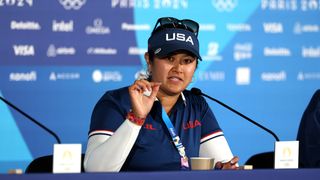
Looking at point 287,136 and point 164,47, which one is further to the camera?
point 287,136

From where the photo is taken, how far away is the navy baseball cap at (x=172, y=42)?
129 inches

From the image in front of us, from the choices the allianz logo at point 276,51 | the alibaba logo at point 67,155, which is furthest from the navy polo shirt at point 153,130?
the allianz logo at point 276,51

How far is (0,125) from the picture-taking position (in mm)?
4680

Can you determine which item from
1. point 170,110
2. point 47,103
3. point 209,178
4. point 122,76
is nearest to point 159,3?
point 122,76

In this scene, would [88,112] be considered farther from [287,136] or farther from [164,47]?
[164,47]

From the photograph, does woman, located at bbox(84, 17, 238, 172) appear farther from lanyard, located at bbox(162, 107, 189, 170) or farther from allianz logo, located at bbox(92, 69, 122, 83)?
allianz logo, located at bbox(92, 69, 122, 83)

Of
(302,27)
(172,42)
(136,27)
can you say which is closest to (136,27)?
(136,27)

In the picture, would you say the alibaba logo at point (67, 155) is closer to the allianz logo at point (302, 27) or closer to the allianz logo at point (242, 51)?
the allianz logo at point (242, 51)

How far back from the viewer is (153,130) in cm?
323

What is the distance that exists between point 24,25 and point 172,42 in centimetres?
166

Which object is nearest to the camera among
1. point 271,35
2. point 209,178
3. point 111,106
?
point 209,178

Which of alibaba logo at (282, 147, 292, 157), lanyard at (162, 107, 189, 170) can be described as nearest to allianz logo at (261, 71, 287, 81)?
lanyard at (162, 107, 189, 170)

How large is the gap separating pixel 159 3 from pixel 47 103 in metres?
0.87

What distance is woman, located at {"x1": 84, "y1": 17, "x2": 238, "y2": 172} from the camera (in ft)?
9.88
